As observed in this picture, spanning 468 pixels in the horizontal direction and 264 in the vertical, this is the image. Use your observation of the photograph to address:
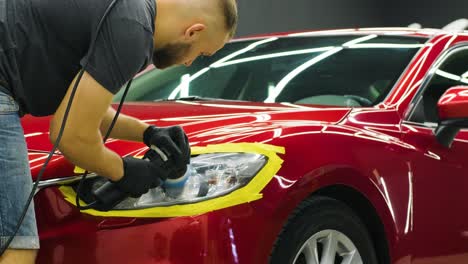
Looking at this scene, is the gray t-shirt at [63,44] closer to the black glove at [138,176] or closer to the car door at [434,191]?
the black glove at [138,176]

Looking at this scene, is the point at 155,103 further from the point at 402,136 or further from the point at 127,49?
the point at 127,49

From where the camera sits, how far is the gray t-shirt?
1907mm

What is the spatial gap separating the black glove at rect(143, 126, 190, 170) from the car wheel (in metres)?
0.43

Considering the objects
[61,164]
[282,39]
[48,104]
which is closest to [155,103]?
[282,39]

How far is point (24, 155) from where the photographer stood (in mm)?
2004

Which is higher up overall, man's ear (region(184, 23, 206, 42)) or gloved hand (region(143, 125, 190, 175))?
man's ear (region(184, 23, 206, 42))

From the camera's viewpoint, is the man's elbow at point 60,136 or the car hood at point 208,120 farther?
the car hood at point 208,120

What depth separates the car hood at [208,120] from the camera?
2482 millimetres

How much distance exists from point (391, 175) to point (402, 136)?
224 mm

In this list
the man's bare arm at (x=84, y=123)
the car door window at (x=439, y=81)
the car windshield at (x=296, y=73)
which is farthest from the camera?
the car windshield at (x=296, y=73)

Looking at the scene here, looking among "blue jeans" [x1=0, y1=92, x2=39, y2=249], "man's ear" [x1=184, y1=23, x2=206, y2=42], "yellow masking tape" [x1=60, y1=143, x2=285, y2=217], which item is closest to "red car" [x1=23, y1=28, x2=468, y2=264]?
"yellow masking tape" [x1=60, y1=143, x2=285, y2=217]

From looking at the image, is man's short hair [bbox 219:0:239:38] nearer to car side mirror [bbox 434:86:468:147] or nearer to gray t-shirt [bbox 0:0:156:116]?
gray t-shirt [bbox 0:0:156:116]

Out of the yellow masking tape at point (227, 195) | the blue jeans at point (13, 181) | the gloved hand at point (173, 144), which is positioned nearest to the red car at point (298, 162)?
the yellow masking tape at point (227, 195)

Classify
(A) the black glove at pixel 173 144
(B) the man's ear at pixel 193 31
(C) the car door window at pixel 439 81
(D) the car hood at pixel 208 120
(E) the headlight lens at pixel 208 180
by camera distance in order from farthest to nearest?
(C) the car door window at pixel 439 81
(D) the car hood at pixel 208 120
(E) the headlight lens at pixel 208 180
(A) the black glove at pixel 173 144
(B) the man's ear at pixel 193 31
